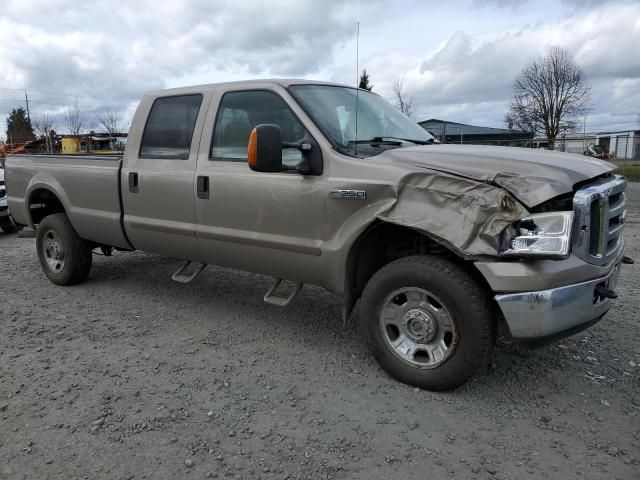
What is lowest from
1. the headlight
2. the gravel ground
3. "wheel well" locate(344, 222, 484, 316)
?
the gravel ground

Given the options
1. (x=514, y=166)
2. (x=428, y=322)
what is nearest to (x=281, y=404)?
(x=428, y=322)

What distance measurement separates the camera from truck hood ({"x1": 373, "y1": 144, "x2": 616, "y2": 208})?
114 inches

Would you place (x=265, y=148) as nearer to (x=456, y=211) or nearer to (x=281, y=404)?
(x=456, y=211)

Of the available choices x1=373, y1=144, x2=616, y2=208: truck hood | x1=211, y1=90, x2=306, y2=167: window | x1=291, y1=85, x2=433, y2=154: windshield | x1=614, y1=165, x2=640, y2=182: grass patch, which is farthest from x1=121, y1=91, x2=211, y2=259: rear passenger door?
x1=614, y1=165, x2=640, y2=182: grass patch

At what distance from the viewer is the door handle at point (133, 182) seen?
4.80 metres

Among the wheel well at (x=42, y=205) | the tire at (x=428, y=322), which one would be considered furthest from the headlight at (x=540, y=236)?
the wheel well at (x=42, y=205)

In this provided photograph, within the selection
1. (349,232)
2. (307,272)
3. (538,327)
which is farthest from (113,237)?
(538,327)

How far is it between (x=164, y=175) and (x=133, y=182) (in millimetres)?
428

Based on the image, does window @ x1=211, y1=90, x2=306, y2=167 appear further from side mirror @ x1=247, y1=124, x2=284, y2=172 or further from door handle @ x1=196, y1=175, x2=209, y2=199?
side mirror @ x1=247, y1=124, x2=284, y2=172

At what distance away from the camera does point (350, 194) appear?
346 centimetres

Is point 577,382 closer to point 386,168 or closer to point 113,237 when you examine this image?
point 386,168

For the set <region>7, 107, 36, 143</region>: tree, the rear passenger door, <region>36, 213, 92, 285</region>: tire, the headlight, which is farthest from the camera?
<region>7, 107, 36, 143</region>: tree

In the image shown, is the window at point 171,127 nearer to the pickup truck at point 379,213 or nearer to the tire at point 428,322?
the pickup truck at point 379,213

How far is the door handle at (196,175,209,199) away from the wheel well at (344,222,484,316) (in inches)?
54.8
